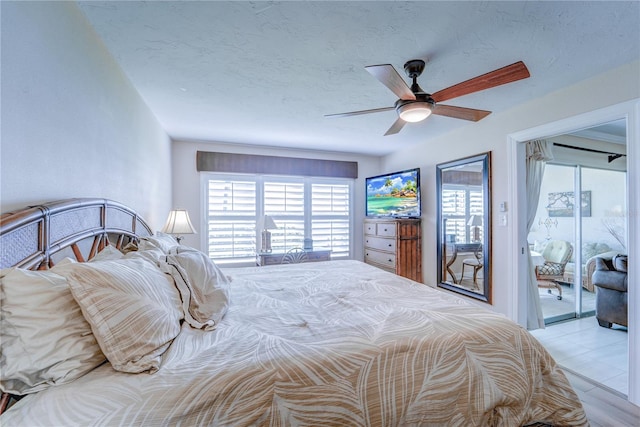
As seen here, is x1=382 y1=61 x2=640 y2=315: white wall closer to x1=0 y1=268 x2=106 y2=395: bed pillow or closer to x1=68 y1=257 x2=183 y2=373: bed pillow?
x1=68 y1=257 x2=183 y2=373: bed pillow

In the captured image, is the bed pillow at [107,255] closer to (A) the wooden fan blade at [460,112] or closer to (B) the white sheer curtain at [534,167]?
(A) the wooden fan blade at [460,112]

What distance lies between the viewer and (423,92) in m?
1.87

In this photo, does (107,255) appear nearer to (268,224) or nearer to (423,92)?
(423,92)

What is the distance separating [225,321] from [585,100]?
3.12 m

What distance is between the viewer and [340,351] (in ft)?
3.43

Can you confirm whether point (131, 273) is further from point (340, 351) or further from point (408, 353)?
point (408, 353)

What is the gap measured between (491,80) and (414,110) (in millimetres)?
457

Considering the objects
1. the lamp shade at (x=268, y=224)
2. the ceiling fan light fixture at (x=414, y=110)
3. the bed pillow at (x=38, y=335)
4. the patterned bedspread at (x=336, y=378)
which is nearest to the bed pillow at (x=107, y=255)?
the bed pillow at (x=38, y=335)

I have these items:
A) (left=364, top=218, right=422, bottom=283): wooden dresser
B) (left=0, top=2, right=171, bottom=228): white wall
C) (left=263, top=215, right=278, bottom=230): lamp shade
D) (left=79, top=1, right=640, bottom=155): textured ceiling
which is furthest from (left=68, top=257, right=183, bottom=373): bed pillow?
(left=364, top=218, right=422, bottom=283): wooden dresser

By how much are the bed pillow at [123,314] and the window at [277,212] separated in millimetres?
3118

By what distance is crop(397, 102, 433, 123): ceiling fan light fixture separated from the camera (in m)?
1.81

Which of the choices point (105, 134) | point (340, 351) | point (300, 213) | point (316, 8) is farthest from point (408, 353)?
point (300, 213)

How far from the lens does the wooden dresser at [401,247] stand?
386 cm

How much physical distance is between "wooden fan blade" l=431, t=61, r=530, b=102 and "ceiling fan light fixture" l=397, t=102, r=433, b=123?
0.33 feet
